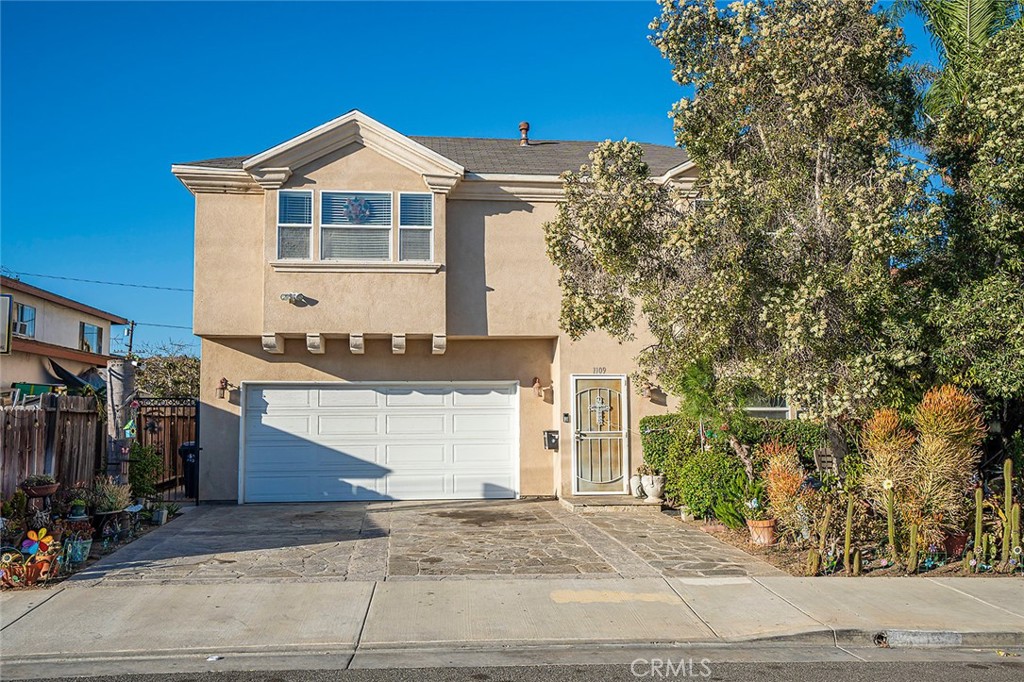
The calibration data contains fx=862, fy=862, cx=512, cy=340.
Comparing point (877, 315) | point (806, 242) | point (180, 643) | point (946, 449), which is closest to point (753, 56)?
point (806, 242)

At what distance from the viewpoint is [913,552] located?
9.70 m

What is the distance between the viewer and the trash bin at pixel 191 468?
1569 centimetres

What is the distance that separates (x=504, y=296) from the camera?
15.6 meters

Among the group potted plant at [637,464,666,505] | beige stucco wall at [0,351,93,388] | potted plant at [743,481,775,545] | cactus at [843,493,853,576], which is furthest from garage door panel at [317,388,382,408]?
beige stucco wall at [0,351,93,388]

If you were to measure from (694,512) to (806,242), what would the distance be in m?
4.94

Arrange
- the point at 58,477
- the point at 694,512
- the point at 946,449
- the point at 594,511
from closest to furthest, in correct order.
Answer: the point at 946,449 < the point at 58,477 < the point at 694,512 < the point at 594,511

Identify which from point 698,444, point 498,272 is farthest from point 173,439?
point 698,444

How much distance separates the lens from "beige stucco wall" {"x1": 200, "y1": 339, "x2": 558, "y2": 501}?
1566cm

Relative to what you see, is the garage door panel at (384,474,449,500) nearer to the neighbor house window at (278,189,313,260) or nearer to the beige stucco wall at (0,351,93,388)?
the neighbor house window at (278,189,313,260)

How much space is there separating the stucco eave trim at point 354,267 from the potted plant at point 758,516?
6650 millimetres

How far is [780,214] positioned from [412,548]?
6188mm

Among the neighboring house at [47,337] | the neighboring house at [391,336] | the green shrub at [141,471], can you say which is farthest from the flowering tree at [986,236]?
the neighboring house at [47,337]

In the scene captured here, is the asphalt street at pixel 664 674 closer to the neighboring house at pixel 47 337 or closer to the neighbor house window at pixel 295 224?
the neighbor house window at pixel 295 224

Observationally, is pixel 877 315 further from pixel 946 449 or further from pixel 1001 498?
pixel 1001 498
